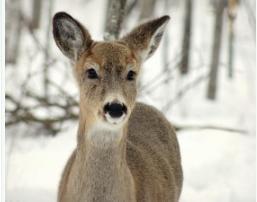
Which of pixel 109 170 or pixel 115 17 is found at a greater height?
pixel 115 17

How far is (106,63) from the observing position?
3789mm

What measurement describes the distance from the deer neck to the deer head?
0.11m

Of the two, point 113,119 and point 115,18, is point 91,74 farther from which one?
point 115,18

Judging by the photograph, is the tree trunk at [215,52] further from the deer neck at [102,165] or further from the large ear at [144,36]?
the deer neck at [102,165]

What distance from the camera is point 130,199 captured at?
3.88 meters

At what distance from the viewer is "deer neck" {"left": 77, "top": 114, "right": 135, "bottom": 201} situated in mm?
3758

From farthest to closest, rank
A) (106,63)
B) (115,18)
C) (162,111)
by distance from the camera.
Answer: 1. (162,111)
2. (115,18)
3. (106,63)

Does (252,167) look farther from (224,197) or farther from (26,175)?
(26,175)

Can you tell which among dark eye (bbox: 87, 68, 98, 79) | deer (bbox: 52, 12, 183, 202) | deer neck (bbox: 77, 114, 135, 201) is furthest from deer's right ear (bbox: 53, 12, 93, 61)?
deer neck (bbox: 77, 114, 135, 201)

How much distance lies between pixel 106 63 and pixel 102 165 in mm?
585

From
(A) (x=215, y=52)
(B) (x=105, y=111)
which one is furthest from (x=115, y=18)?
(A) (x=215, y=52)

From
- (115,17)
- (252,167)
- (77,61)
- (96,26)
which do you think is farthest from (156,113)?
(96,26)

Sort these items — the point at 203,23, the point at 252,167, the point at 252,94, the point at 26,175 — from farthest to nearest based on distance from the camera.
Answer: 1. the point at 203,23
2. the point at 252,94
3. the point at 252,167
4. the point at 26,175

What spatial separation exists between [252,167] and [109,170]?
12.6 ft
